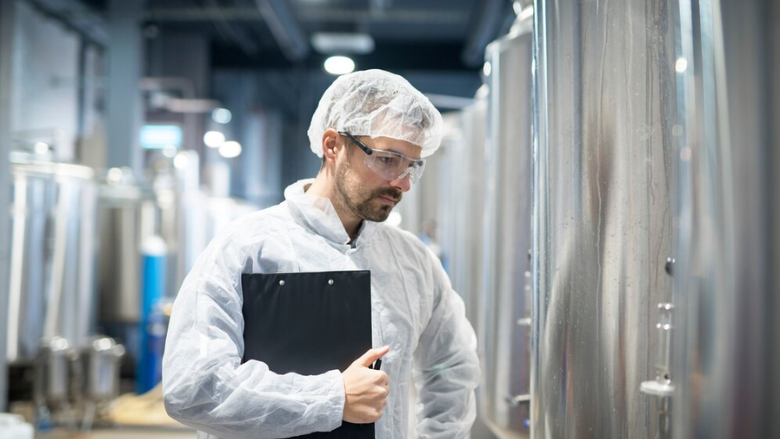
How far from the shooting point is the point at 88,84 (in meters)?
8.23

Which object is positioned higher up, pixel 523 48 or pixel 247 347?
pixel 523 48

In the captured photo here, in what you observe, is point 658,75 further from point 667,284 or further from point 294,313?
point 294,313

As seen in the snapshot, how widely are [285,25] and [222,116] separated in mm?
4632

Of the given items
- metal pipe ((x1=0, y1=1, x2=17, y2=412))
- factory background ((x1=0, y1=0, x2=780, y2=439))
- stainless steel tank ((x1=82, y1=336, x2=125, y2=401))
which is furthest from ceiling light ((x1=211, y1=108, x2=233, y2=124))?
metal pipe ((x1=0, y1=1, x2=17, y2=412))

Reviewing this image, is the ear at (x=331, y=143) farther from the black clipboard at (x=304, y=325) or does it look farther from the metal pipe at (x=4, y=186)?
the metal pipe at (x=4, y=186)

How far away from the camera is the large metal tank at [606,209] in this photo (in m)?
1.18

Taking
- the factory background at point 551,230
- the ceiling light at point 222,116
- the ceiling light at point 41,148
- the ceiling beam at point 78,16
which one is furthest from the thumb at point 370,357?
the ceiling light at point 222,116

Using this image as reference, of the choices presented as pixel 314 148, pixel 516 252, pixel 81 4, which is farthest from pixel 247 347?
pixel 81 4

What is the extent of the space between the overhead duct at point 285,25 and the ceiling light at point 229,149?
124 inches

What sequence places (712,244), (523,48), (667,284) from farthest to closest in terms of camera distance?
(523,48), (667,284), (712,244)

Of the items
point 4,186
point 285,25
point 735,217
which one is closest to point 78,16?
point 285,25

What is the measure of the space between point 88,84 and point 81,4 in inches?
35.7

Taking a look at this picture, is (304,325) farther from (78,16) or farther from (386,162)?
(78,16)

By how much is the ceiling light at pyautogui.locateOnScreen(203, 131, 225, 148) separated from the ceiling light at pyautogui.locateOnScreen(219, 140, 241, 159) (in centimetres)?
10
